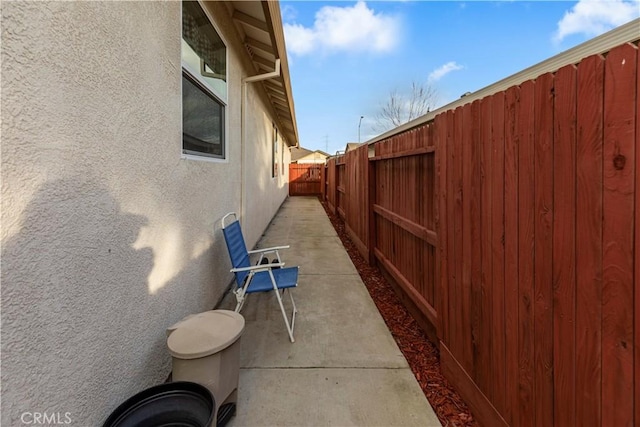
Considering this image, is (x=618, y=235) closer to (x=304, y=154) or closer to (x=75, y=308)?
(x=75, y=308)

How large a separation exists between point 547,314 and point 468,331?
742 millimetres

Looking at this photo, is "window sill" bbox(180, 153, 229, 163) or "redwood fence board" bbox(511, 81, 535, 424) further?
"window sill" bbox(180, 153, 229, 163)

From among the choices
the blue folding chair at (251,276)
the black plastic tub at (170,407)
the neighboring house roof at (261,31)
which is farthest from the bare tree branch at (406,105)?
the black plastic tub at (170,407)

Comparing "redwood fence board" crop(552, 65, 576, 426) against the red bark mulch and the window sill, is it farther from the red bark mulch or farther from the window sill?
the window sill

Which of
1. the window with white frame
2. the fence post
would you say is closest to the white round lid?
the window with white frame

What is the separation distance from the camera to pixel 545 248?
51.3 inches

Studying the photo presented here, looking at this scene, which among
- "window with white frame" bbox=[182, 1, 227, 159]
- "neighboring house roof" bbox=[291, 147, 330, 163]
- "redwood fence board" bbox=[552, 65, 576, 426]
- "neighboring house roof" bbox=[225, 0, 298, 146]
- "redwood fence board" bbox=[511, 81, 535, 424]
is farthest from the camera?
"neighboring house roof" bbox=[291, 147, 330, 163]

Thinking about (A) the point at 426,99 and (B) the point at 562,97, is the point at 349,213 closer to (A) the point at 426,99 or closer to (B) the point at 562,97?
(B) the point at 562,97

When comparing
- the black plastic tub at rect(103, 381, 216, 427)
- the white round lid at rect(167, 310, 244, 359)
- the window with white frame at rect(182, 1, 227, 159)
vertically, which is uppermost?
the window with white frame at rect(182, 1, 227, 159)

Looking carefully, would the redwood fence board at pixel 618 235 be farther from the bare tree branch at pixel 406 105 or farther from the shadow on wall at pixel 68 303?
the bare tree branch at pixel 406 105

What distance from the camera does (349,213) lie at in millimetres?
7391

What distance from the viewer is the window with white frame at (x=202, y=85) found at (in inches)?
104

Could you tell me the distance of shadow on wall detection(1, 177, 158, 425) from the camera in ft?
3.45

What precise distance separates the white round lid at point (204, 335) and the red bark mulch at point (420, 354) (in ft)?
4.43
